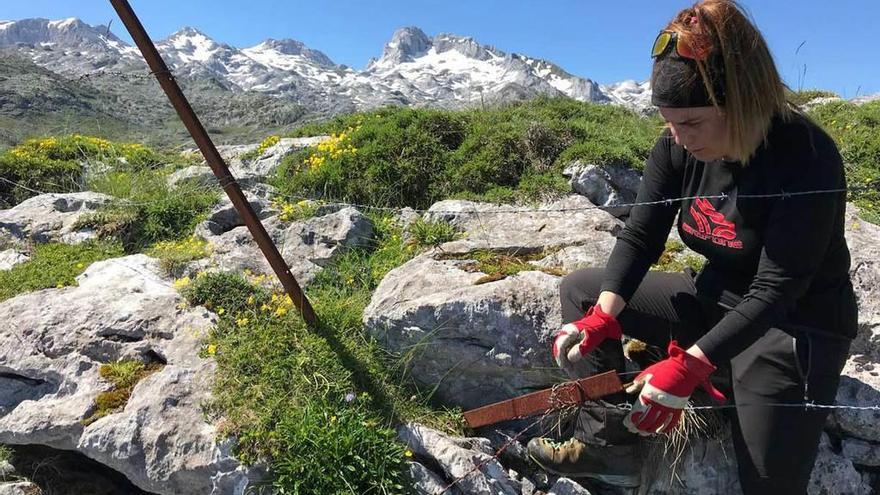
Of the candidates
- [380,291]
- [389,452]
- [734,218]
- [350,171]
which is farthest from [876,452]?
[350,171]

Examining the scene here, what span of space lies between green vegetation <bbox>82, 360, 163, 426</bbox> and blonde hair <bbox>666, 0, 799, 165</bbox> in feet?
15.4

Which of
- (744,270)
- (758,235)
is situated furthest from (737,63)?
(744,270)

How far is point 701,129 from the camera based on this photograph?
319cm

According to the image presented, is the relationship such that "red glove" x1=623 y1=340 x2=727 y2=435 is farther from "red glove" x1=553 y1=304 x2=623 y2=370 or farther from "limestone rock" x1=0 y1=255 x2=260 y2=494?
"limestone rock" x1=0 y1=255 x2=260 y2=494

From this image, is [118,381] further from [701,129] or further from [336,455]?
[701,129]

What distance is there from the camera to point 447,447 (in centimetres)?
413

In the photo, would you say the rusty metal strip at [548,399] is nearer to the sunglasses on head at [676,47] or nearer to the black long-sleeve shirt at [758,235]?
the black long-sleeve shirt at [758,235]

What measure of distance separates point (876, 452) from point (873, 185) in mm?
5569

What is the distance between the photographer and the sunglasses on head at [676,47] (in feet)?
9.73

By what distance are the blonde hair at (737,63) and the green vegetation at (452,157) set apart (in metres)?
4.26

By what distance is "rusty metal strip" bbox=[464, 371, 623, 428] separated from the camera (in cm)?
374

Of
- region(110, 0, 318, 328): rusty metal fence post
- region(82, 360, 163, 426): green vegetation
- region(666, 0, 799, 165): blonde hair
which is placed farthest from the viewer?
region(82, 360, 163, 426): green vegetation

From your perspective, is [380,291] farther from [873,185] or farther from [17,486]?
[873,185]

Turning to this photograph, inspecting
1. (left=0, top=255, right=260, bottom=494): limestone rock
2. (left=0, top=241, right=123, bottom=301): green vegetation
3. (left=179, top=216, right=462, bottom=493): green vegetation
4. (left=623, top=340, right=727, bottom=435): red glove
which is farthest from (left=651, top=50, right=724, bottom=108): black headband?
(left=0, top=241, right=123, bottom=301): green vegetation
